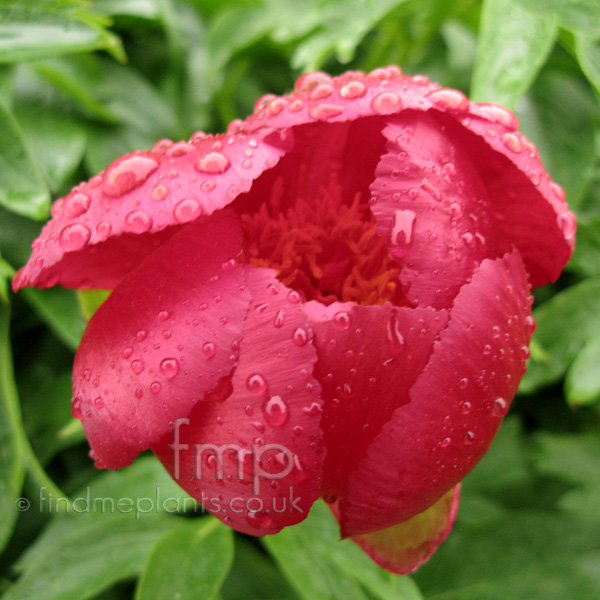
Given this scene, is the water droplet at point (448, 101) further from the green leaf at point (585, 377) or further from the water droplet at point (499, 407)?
the green leaf at point (585, 377)

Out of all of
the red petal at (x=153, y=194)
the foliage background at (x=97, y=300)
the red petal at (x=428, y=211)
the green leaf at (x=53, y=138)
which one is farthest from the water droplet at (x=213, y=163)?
the green leaf at (x=53, y=138)

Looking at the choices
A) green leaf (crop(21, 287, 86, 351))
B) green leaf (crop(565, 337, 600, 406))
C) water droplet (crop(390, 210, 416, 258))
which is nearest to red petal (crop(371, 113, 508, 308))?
water droplet (crop(390, 210, 416, 258))

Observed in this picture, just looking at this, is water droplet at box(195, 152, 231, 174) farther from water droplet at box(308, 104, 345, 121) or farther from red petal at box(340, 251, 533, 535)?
red petal at box(340, 251, 533, 535)

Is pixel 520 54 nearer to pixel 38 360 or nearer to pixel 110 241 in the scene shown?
pixel 110 241

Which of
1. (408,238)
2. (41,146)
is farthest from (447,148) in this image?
(41,146)

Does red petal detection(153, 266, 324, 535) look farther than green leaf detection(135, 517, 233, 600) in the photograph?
No

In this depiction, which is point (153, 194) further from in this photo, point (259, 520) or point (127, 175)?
point (259, 520)
